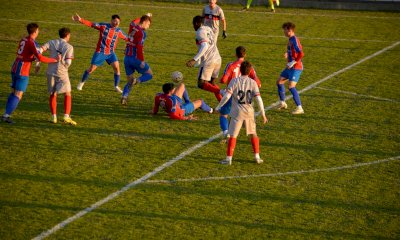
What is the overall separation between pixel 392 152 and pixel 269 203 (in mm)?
3922

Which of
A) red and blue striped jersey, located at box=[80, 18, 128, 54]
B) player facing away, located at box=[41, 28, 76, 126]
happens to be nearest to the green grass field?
player facing away, located at box=[41, 28, 76, 126]

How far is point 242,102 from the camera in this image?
1257 centimetres

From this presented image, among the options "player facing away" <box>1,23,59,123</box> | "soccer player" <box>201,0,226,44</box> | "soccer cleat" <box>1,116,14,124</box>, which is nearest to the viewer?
"player facing away" <box>1,23,59,123</box>

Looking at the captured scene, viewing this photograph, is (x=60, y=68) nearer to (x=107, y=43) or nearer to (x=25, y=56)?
(x=25, y=56)

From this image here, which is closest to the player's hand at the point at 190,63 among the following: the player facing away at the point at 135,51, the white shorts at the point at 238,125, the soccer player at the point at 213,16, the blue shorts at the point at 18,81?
the player facing away at the point at 135,51

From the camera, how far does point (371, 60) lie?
74.0 ft

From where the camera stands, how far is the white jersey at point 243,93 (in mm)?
12508

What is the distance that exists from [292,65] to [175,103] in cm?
292

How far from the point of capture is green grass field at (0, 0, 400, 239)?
34.0 feet

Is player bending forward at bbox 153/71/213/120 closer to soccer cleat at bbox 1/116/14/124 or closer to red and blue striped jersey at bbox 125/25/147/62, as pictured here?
red and blue striped jersey at bbox 125/25/147/62

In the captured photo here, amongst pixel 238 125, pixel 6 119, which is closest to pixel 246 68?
pixel 238 125

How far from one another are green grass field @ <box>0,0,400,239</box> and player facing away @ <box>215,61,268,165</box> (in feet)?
1.85

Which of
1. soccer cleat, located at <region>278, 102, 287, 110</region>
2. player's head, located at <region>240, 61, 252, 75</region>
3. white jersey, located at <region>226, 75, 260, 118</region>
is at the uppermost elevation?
player's head, located at <region>240, 61, 252, 75</region>

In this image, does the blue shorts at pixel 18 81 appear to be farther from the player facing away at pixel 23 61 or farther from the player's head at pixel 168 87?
the player's head at pixel 168 87
